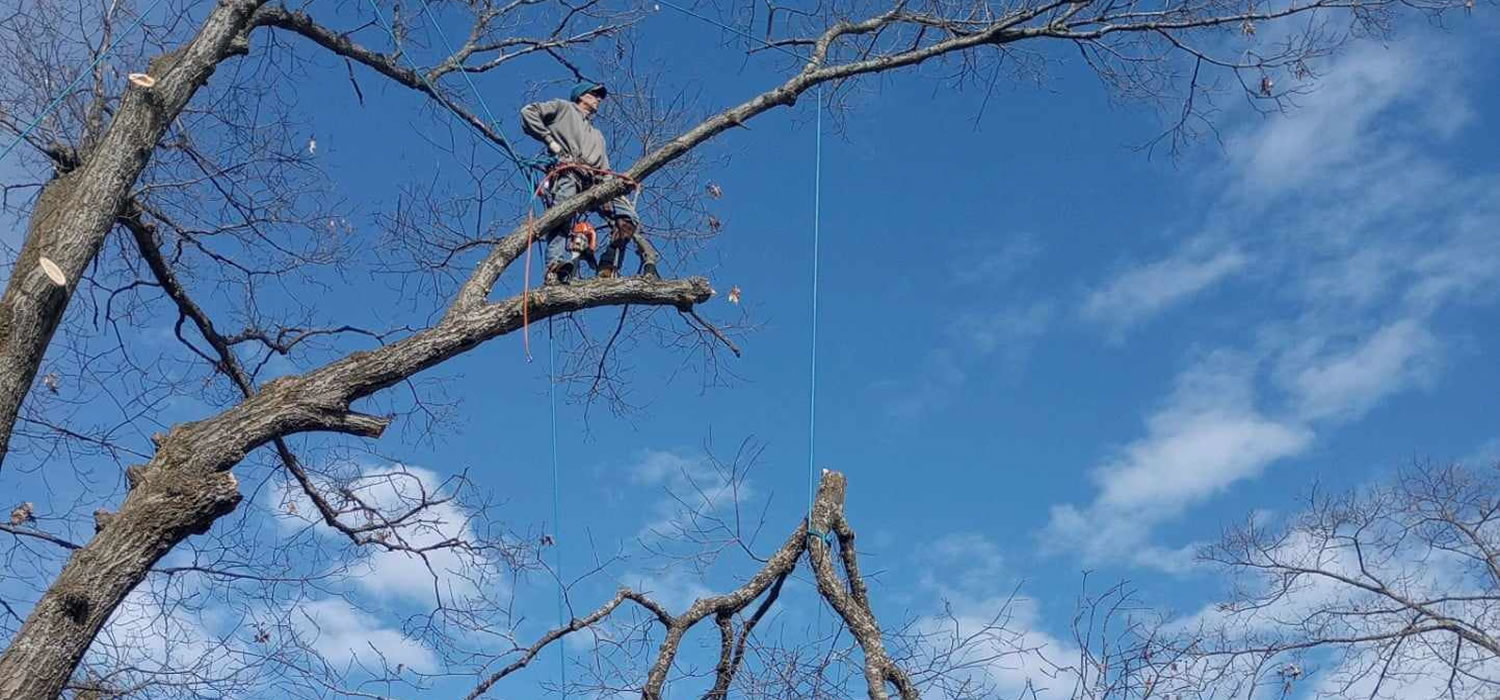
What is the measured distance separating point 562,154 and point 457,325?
4.25 ft

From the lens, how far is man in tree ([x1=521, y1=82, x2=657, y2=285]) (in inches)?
229

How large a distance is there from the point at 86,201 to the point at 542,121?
2.06 m

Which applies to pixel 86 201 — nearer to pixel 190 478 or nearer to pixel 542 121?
pixel 190 478

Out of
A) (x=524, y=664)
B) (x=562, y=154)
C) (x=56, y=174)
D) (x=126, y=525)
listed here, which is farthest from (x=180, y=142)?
(x=524, y=664)

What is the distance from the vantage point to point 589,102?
262 inches

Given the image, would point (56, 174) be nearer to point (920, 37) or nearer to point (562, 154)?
point (562, 154)

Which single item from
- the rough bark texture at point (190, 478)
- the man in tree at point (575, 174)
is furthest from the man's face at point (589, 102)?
the rough bark texture at point (190, 478)

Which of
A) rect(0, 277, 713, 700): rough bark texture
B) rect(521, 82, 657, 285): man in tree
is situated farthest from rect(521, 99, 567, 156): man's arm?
rect(0, 277, 713, 700): rough bark texture

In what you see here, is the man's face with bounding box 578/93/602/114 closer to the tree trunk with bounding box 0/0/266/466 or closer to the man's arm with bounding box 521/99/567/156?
the man's arm with bounding box 521/99/567/156

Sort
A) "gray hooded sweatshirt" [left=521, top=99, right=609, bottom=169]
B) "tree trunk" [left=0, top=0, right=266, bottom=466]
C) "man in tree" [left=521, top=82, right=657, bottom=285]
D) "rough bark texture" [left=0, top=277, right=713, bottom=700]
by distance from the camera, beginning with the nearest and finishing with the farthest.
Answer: "rough bark texture" [left=0, top=277, right=713, bottom=700] → "tree trunk" [left=0, top=0, right=266, bottom=466] → "man in tree" [left=521, top=82, right=657, bottom=285] → "gray hooded sweatshirt" [left=521, top=99, right=609, bottom=169]

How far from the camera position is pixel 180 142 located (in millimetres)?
6020

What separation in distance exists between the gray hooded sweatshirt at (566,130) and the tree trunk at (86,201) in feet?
4.26

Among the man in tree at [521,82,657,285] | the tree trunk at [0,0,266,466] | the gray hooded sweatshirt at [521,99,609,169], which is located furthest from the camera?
the gray hooded sweatshirt at [521,99,609,169]

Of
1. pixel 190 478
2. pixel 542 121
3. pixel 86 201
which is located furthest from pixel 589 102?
pixel 190 478
